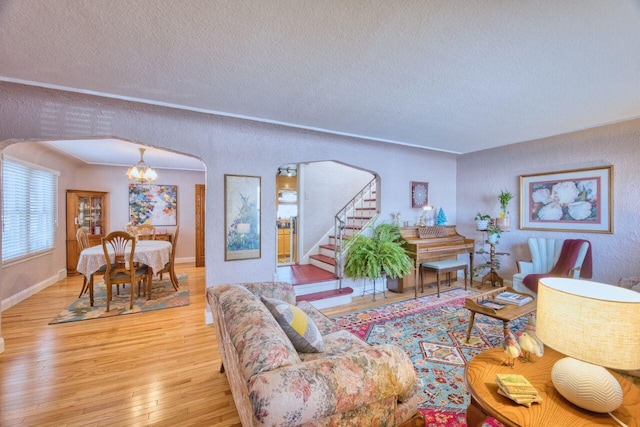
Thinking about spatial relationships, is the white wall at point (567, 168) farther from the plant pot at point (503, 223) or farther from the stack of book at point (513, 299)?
the stack of book at point (513, 299)

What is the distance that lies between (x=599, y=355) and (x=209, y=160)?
3.56 m

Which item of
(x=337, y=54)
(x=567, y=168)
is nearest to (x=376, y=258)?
(x=337, y=54)

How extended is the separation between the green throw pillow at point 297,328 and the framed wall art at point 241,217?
1910mm

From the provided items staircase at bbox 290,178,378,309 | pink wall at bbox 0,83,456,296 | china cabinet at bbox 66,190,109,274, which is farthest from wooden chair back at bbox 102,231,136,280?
staircase at bbox 290,178,378,309

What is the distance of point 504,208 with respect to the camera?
15.6 feet

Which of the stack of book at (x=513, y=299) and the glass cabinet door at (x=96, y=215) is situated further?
the glass cabinet door at (x=96, y=215)

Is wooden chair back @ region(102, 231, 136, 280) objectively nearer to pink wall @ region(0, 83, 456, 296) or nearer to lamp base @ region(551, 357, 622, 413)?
pink wall @ region(0, 83, 456, 296)

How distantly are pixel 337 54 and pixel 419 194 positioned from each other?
12.2 ft

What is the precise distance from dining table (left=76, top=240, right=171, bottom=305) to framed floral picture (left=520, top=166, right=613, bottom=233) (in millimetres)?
6173

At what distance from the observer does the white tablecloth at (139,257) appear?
368 cm

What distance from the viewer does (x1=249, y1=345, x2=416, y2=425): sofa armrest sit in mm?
911

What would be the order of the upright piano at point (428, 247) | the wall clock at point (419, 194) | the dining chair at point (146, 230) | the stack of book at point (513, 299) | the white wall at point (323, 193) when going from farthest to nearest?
the white wall at point (323, 193) < the dining chair at point (146, 230) < the wall clock at point (419, 194) < the upright piano at point (428, 247) < the stack of book at point (513, 299)

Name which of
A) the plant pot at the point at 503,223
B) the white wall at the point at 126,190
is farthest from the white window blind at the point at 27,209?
the plant pot at the point at 503,223

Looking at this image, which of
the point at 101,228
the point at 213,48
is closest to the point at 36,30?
the point at 213,48
